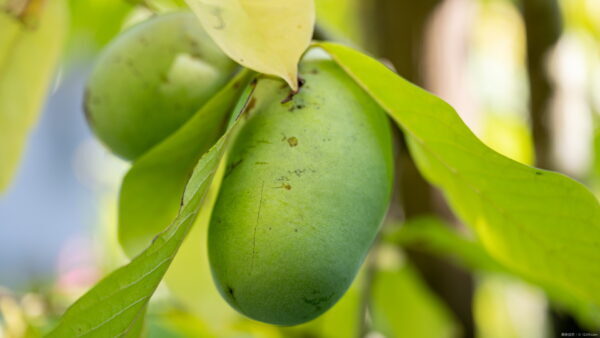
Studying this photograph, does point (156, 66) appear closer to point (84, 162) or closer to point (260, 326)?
point (260, 326)

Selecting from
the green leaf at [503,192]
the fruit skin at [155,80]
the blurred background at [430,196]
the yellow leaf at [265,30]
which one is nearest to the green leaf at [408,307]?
the blurred background at [430,196]

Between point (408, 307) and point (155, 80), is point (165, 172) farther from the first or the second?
point (408, 307)

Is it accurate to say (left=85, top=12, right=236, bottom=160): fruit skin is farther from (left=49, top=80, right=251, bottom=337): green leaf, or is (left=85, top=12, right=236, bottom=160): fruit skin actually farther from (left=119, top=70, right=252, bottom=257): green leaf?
(left=49, top=80, right=251, bottom=337): green leaf

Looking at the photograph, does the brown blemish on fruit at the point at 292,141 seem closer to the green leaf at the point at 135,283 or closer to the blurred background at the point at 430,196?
the green leaf at the point at 135,283

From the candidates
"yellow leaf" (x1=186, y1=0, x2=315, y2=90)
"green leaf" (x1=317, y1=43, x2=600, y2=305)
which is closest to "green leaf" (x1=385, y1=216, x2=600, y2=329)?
"green leaf" (x1=317, y1=43, x2=600, y2=305)

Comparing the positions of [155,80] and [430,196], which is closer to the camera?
[155,80]

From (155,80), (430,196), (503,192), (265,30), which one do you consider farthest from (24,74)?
(430,196)
